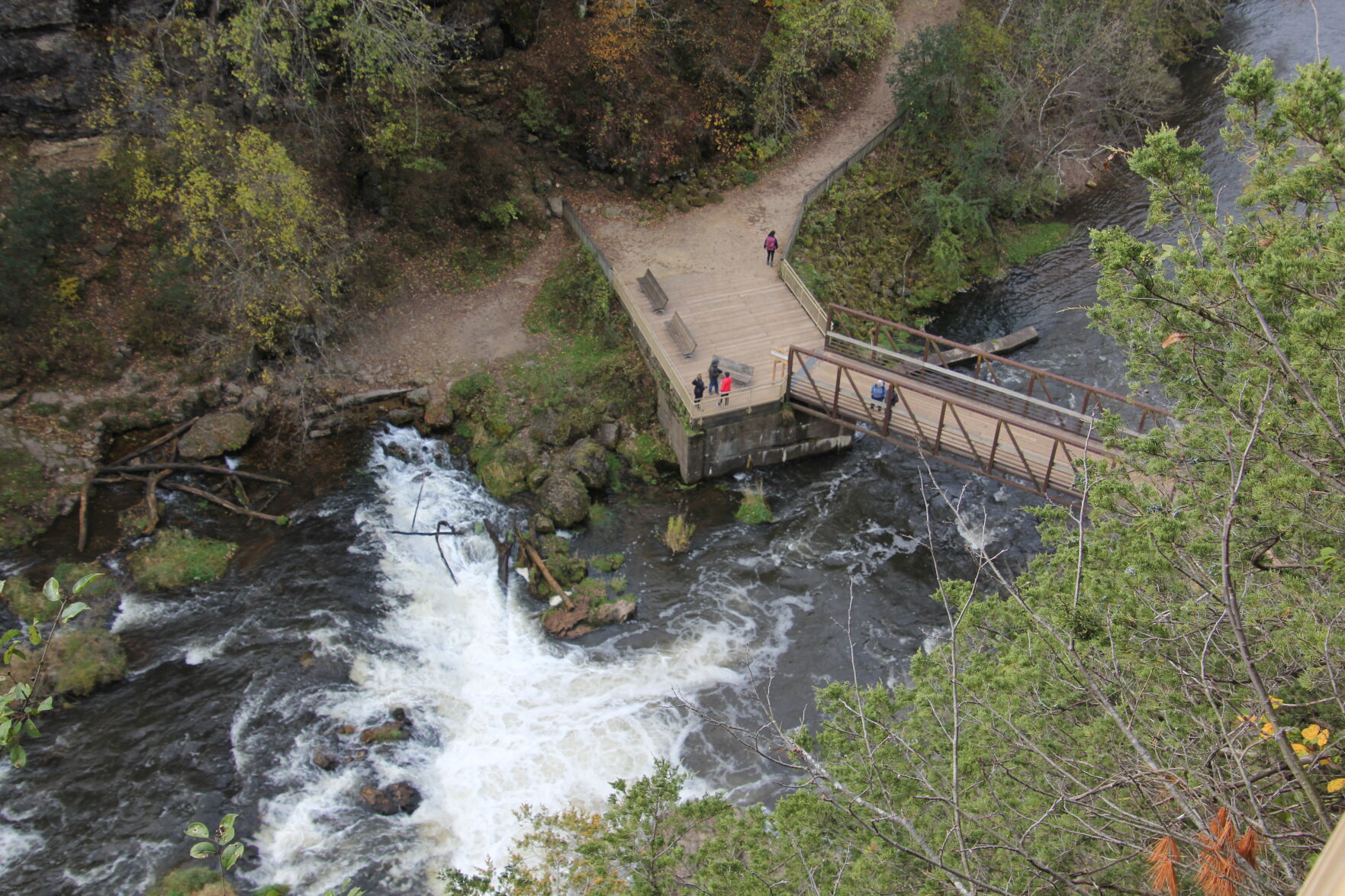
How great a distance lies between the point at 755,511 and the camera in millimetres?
22812

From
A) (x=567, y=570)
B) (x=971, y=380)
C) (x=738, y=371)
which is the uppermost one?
(x=971, y=380)

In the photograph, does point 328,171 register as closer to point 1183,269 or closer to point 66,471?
point 66,471

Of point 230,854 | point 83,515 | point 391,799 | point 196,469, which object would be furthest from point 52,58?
point 230,854

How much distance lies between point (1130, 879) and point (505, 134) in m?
27.0

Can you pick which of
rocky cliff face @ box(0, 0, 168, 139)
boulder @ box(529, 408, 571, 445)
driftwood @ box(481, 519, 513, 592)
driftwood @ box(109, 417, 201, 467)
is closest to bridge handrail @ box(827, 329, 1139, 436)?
boulder @ box(529, 408, 571, 445)

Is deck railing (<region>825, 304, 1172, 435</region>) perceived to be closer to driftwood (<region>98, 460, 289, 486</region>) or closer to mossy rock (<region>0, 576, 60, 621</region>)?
driftwood (<region>98, 460, 289, 486</region>)

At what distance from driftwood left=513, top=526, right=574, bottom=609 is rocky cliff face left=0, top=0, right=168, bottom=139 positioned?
1708cm

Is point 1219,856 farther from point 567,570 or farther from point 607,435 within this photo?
point 607,435

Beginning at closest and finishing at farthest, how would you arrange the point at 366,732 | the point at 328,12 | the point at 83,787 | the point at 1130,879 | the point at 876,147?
the point at 1130,879 < the point at 83,787 < the point at 366,732 < the point at 328,12 < the point at 876,147

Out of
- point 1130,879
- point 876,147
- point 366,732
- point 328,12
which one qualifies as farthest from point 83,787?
point 876,147

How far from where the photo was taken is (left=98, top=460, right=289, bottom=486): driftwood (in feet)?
71.8

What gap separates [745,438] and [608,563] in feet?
16.2

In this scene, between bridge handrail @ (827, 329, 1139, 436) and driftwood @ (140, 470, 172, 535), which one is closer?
bridge handrail @ (827, 329, 1139, 436)

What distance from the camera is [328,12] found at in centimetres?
2330
